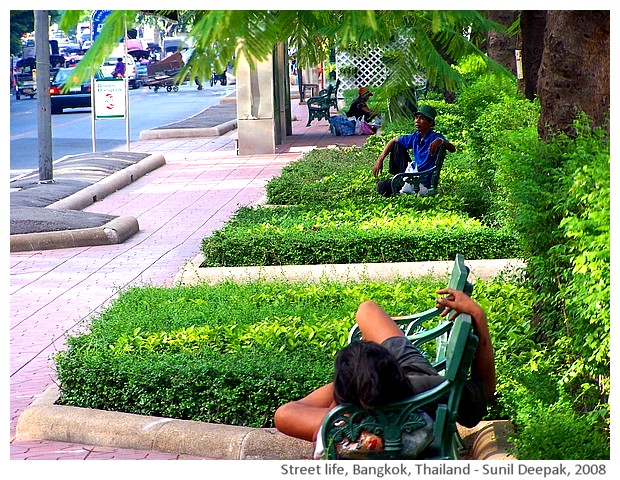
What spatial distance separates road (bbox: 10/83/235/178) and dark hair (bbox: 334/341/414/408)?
12398 millimetres

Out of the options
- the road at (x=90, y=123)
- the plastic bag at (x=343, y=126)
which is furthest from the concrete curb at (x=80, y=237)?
the plastic bag at (x=343, y=126)

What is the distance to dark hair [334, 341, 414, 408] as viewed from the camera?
4066 mm

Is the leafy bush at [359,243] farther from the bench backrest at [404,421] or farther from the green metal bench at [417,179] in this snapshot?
the bench backrest at [404,421]

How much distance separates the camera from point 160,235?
12.2 m

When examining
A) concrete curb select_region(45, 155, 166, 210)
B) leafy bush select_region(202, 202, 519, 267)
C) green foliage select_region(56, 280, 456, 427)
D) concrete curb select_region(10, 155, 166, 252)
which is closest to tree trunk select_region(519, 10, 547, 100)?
leafy bush select_region(202, 202, 519, 267)

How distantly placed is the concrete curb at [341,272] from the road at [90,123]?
25.5 ft

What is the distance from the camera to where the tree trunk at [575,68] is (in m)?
5.78

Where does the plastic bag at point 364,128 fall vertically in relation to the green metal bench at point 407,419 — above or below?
above

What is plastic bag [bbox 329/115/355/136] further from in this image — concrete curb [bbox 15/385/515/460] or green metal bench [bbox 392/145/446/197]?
concrete curb [bbox 15/385/515/460]

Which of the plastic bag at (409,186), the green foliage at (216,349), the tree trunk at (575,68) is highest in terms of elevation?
the tree trunk at (575,68)

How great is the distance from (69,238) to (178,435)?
22.3ft

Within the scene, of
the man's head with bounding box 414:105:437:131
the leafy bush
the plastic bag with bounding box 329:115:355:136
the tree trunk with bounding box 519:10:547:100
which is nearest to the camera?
the leafy bush

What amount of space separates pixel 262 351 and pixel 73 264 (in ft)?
16.8
